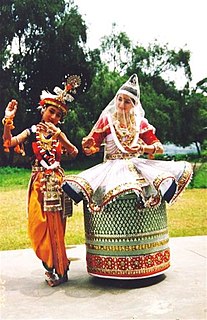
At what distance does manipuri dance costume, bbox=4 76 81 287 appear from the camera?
13.0ft

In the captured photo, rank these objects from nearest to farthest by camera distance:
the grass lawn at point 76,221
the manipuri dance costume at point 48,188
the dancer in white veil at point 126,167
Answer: the dancer in white veil at point 126,167
the manipuri dance costume at point 48,188
the grass lawn at point 76,221

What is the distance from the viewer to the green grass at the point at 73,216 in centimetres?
719

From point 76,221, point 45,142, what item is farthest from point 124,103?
point 76,221

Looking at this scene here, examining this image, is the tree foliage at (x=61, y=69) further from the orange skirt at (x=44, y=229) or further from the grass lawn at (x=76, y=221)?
the orange skirt at (x=44, y=229)

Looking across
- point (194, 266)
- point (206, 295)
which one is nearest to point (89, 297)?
point (206, 295)

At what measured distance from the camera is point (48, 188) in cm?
395

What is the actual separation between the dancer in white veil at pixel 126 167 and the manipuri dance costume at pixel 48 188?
0.17 meters

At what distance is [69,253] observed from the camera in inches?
211

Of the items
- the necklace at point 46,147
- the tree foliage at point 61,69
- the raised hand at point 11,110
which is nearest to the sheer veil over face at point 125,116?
the necklace at point 46,147

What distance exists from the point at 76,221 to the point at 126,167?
4.99 m

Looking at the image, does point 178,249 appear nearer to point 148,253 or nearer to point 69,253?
point 69,253

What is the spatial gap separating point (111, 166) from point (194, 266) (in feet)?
3.94

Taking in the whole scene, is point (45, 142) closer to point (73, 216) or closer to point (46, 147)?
point (46, 147)

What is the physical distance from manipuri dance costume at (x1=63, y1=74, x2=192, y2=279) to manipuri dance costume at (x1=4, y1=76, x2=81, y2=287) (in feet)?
0.57
